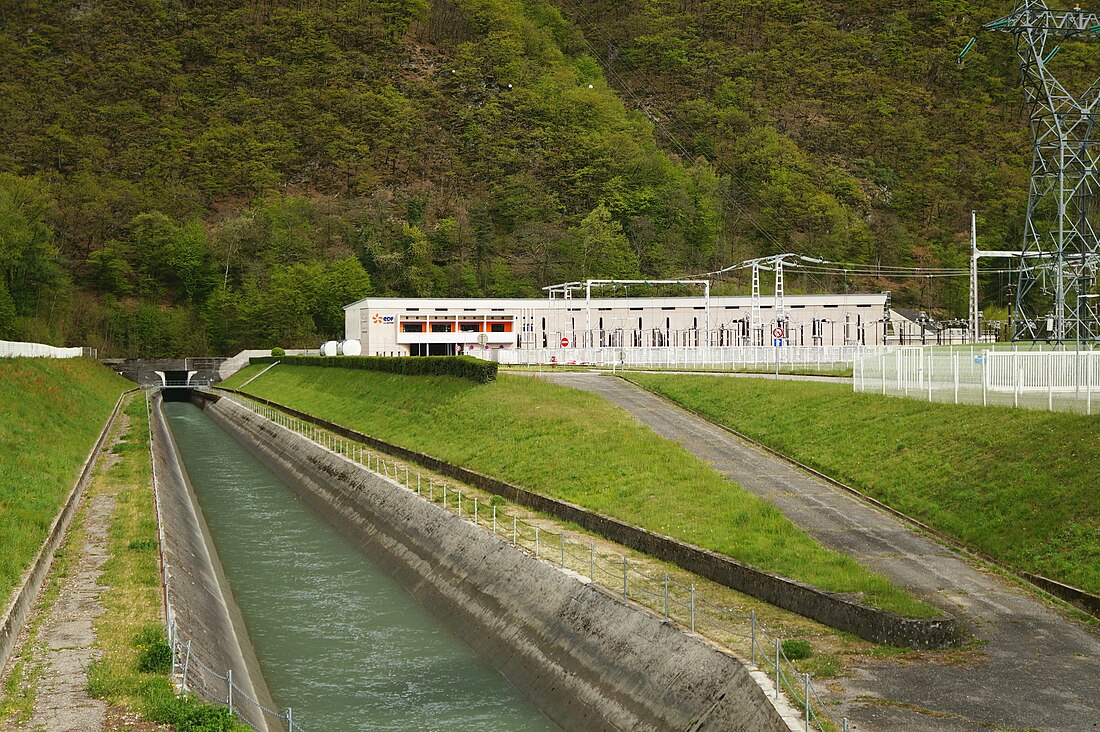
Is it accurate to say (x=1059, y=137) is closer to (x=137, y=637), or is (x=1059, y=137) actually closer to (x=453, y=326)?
(x=137, y=637)

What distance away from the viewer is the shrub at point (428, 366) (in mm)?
43281

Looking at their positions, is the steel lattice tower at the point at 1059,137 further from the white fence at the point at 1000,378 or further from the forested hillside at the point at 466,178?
the forested hillside at the point at 466,178

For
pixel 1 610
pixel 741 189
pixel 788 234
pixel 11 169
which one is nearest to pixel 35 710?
pixel 1 610

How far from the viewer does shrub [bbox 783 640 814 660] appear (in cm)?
1327

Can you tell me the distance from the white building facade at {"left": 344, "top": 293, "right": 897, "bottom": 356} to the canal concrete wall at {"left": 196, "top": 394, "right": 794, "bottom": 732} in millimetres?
62895

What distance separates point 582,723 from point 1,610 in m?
8.50

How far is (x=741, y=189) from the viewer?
6526 inches

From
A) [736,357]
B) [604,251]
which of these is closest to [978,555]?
[736,357]

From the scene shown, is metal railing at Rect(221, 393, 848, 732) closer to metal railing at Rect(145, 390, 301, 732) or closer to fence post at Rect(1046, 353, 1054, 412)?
metal railing at Rect(145, 390, 301, 732)

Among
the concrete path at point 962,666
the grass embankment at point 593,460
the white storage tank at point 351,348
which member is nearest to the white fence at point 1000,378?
the concrete path at point 962,666

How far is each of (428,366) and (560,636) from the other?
111 ft

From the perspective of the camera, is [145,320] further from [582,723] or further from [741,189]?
[582,723]

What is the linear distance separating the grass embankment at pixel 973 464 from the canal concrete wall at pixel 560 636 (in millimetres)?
6695

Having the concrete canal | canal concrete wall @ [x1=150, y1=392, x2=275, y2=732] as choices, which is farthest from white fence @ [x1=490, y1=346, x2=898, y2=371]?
canal concrete wall @ [x1=150, y1=392, x2=275, y2=732]
